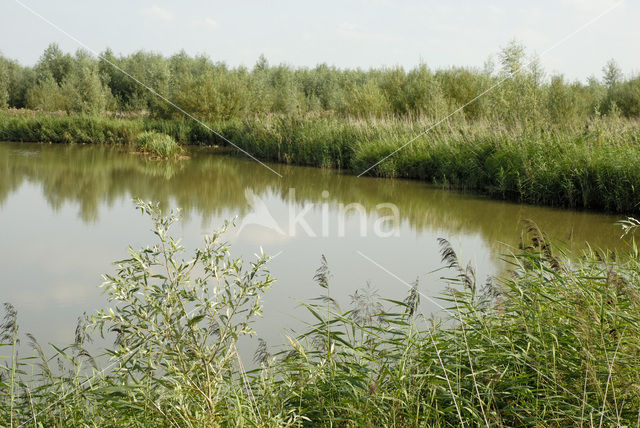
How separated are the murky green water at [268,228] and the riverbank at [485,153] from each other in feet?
1.81

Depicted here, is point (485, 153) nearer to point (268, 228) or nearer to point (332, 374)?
→ point (268, 228)

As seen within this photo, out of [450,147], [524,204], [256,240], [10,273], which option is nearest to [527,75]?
[450,147]

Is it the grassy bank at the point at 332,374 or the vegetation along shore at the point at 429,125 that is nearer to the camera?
the grassy bank at the point at 332,374

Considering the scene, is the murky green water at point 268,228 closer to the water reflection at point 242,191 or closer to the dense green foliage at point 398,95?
the water reflection at point 242,191

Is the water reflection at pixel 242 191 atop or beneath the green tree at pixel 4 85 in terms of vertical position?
beneath

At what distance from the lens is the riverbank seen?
9.20 metres

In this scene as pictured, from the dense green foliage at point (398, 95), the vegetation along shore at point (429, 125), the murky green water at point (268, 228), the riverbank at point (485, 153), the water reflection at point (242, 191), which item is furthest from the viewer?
the dense green foliage at point (398, 95)

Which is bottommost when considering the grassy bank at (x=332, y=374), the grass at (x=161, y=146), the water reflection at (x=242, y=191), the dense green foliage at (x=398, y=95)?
the grassy bank at (x=332, y=374)

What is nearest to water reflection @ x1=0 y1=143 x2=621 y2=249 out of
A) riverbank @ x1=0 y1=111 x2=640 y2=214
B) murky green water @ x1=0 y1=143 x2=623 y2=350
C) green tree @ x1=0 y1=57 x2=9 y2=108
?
murky green water @ x1=0 y1=143 x2=623 y2=350

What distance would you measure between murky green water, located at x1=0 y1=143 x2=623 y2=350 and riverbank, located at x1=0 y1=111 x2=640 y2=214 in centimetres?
55

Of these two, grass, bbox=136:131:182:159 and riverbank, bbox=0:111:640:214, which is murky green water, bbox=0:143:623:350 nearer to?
riverbank, bbox=0:111:640:214

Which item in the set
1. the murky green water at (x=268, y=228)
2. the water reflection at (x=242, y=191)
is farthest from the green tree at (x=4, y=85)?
the murky green water at (x=268, y=228)

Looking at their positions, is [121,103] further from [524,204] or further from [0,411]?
[0,411]

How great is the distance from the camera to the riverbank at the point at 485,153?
9.20 m
